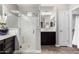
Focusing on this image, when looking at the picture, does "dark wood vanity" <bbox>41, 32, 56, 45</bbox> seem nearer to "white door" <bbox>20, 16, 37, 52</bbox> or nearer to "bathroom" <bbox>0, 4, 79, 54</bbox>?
"bathroom" <bbox>0, 4, 79, 54</bbox>

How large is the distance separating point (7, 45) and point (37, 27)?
0.52 meters

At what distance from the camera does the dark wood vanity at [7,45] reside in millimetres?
2055

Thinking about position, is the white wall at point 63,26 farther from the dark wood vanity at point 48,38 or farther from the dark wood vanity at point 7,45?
the dark wood vanity at point 7,45

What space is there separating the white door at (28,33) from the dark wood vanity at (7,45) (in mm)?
150

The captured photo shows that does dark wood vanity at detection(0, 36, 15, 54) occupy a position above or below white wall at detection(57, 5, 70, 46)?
below

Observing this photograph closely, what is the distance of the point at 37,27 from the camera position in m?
2.17

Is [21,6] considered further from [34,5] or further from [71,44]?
[71,44]

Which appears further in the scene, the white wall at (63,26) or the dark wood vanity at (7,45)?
the white wall at (63,26)

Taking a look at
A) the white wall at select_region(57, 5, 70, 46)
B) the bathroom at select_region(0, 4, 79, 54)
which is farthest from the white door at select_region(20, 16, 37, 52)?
the white wall at select_region(57, 5, 70, 46)

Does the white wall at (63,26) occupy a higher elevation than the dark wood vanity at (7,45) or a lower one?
higher

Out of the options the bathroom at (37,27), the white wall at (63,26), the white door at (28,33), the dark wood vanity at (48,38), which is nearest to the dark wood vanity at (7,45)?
the bathroom at (37,27)

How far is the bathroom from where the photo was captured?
2.11 meters

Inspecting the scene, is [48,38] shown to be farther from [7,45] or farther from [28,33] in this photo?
[7,45]

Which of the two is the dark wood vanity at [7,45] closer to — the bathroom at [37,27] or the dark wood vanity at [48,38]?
the bathroom at [37,27]
